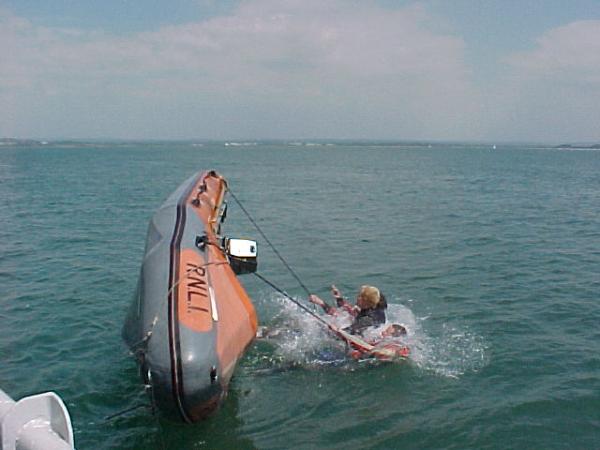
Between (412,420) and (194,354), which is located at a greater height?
(194,354)

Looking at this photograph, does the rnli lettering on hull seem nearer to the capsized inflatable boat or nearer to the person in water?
the capsized inflatable boat

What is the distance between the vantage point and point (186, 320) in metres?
6.89

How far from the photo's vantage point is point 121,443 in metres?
7.66

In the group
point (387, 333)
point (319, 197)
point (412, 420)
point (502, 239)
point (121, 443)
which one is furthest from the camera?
point (319, 197)

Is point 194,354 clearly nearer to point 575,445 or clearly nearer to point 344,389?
point 344,389

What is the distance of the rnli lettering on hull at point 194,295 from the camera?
6977 mm

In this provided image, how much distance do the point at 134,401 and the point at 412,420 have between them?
416cm

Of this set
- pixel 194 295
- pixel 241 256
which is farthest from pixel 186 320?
pixel 241 256

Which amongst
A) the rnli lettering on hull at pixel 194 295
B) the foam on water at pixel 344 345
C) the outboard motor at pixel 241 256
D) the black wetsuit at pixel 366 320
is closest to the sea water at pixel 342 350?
the foam on water at pixel 344 345

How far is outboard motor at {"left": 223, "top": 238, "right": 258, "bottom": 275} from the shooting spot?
10945 mm

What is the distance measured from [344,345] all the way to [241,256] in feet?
8.30

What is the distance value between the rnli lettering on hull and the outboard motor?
7.96 ft

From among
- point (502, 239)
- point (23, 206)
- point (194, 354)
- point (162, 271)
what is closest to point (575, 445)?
point (194, 354)

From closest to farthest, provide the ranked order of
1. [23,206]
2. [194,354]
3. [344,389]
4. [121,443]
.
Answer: [194,354]
[121,443]
[344,389]
[23,206]
